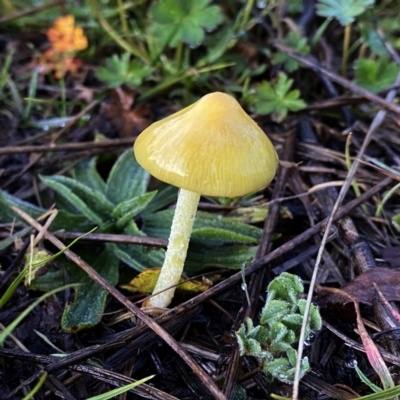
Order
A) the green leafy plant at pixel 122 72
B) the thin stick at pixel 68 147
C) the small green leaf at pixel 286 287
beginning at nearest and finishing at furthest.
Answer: the small green leaf at pixel 286 287
the thin stick at pixel 68 147
the green leafy plant at pixel 122 72

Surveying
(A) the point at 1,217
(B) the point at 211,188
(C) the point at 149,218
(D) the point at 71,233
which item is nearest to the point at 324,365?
(B) the point at 211,188

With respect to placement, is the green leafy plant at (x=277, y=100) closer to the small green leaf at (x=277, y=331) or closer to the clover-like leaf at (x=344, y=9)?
the clover-like leaf at (x=344, y=9)

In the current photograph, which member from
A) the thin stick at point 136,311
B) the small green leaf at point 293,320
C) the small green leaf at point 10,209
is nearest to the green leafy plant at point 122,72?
the small green leaf at point 10,209

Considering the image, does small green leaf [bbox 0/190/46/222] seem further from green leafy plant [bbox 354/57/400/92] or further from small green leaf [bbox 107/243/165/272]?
green leafy plant [bbox 354/57/400/92]

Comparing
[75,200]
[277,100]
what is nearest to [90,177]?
[75,200]

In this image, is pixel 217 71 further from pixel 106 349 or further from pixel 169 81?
pixel 106 349

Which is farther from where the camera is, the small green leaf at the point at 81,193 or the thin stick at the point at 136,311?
the small green leaf at the point at 81,193
